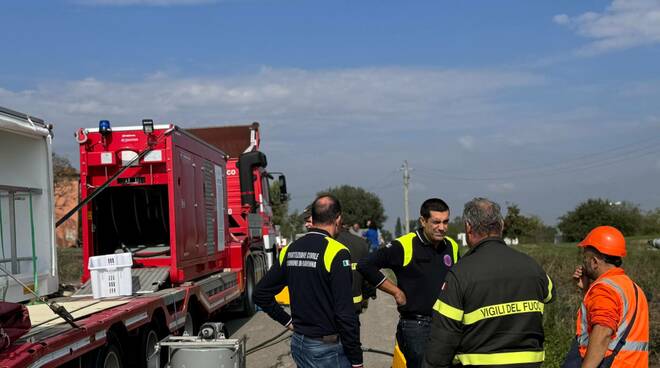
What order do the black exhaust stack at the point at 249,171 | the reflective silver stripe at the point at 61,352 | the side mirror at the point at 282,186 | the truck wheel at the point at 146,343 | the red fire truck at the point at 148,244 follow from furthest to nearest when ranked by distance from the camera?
the side mirror at the point at 282,186
the black exhaust stack at the point at 249,171
the truck wheel at the point at 146,343
the red fire truck at the point at 148,244
the reflective silver stripe at the point at 61,352

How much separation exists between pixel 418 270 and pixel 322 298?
1186mm

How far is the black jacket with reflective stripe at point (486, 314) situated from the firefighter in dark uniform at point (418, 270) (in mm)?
1639

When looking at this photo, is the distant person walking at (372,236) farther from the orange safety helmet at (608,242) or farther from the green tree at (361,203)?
the green tree at (361,203)

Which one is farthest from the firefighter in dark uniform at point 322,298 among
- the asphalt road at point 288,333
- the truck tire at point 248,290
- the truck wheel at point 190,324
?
the truck tire at point 248,290

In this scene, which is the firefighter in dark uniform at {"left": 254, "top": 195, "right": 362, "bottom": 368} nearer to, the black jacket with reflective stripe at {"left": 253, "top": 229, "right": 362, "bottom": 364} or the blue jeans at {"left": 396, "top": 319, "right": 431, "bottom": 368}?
the black jacket with reflective stripe at {"left": 253, "top": 229, "right": 362, "bottom": 364}

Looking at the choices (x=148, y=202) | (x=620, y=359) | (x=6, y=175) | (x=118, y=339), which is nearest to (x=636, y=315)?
(x=620, y=359)

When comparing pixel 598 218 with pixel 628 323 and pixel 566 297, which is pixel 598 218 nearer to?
pixel 566 297

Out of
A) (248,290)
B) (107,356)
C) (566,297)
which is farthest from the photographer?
(248,290)

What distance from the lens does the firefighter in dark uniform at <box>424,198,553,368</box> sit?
395 centimetres

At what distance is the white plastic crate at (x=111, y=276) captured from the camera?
8.48 m

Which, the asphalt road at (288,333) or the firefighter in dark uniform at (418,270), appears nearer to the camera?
the firefighter in dark uniform at (418,270)

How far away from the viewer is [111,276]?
8531 mm

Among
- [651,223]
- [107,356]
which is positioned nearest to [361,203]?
[651,223]

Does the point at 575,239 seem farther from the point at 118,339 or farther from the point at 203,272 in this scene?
the point at 118,339
